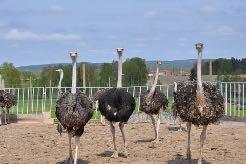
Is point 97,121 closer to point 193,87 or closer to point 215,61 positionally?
point 215,61

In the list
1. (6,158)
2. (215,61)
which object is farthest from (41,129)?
(215,61)

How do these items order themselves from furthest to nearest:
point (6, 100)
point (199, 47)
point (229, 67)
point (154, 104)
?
point (229, 67), point (6, 100), point (154, 104), point (199, 47)

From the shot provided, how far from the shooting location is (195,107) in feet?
29.1

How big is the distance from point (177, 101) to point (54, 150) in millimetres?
3300

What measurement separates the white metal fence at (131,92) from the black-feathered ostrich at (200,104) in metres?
8.13

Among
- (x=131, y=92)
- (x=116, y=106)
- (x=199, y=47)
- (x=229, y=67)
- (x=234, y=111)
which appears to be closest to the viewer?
(x=199, y=47)

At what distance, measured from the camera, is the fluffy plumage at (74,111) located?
909 centimetres

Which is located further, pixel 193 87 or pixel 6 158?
pixel 6 158

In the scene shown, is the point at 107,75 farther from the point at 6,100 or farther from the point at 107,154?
the point at 107,154

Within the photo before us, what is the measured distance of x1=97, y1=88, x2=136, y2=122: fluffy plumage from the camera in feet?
33.8

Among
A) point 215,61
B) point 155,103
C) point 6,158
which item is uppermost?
point 215,61

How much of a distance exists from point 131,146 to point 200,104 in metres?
3.44

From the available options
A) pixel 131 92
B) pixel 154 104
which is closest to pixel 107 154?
pixel 154 104

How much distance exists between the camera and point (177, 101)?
9.42 metres
